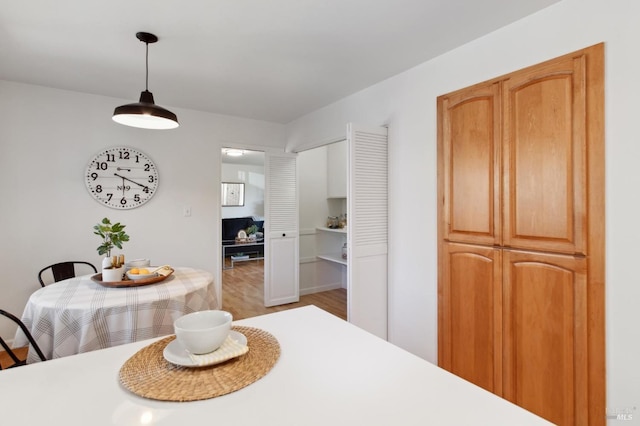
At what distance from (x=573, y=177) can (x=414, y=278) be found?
1.28 meters

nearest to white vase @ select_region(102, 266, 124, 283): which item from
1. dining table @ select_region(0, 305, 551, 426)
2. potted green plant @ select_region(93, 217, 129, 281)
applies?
potted green plant @ select_region(93, 217, 129, 281)

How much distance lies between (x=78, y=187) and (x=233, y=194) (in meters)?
5.37

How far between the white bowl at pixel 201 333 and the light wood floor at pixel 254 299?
297 cm

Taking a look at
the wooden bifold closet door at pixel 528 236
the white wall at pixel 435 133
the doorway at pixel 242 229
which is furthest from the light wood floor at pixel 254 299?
the wooden bifold closet door at pixel 528 236

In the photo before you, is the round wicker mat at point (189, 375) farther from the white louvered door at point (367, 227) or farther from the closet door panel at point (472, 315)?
the white louvered door at point (367, 227)

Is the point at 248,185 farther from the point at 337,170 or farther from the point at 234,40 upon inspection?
the point at 234,40

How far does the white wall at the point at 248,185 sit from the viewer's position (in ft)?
27.7

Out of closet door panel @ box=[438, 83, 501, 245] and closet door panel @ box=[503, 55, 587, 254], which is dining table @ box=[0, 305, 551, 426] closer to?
closet door panel @ box=[503, 55, 587, 254]

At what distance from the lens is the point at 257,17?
6.25ft

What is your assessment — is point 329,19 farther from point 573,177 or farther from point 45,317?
point 45,317

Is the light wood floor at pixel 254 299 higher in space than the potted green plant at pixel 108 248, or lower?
lower
